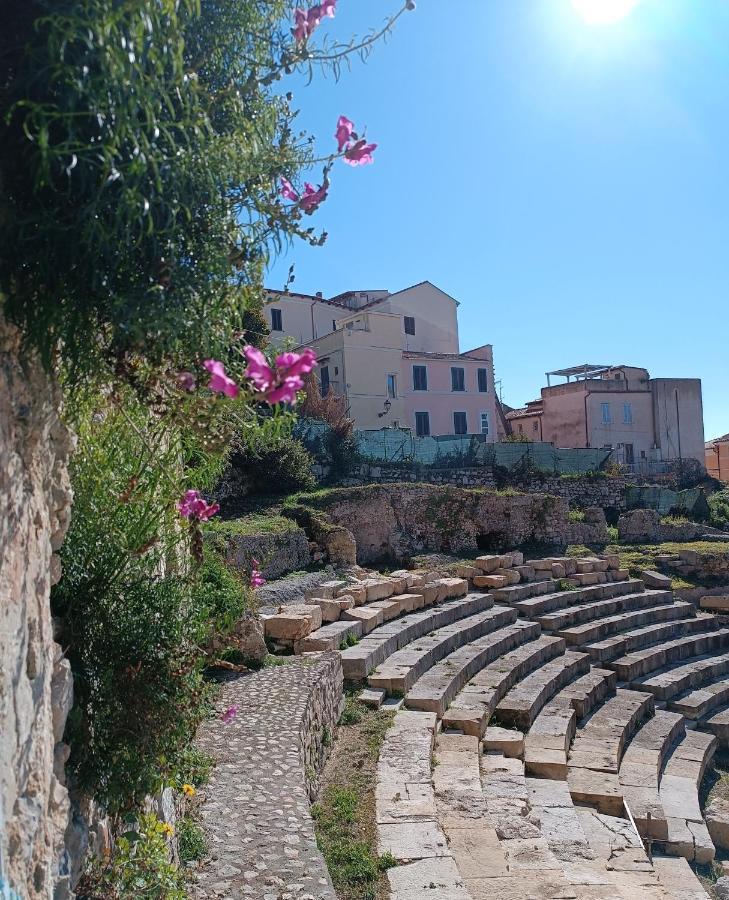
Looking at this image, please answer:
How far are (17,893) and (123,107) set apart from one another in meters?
2.40

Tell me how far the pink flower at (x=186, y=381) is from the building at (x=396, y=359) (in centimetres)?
2526

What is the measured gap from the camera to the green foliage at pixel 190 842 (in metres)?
4.50

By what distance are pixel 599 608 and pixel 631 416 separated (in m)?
23.4

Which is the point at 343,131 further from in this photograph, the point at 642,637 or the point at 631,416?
the point at 631,416

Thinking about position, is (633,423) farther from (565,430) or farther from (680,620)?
(680,620)

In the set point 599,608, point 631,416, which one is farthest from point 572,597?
point 631,416

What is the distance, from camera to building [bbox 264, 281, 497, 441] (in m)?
30.0

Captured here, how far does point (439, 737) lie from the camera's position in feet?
28.1

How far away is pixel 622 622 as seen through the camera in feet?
50.4

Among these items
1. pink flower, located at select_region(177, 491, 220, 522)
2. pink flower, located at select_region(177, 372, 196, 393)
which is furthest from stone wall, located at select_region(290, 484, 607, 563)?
pink flower, located at select_region(177, 372, 196, 393)

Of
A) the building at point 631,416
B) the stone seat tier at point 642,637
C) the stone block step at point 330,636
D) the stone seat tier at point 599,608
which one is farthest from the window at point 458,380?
the stone block step at point 330,636

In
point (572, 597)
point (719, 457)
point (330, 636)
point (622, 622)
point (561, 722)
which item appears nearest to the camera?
point (330, 636)

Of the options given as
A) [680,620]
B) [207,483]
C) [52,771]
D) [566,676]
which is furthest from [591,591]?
[52,771]

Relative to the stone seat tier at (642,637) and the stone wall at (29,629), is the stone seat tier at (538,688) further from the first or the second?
the stone wall at (29,629)
